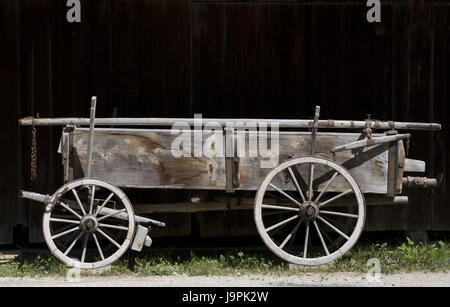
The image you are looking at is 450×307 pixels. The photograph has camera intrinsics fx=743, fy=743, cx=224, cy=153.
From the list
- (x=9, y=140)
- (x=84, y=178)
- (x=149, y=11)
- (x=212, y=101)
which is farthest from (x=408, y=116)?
(x=9, y=140)

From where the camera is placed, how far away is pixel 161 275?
6.82m

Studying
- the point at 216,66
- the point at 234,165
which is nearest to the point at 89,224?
the point at 234,165

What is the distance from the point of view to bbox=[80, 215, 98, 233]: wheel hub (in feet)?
21.8

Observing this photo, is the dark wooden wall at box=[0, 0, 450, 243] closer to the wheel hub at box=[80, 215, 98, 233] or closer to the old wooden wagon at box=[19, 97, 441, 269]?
the old wooden wagon at box=[19, 97, 441, 269]

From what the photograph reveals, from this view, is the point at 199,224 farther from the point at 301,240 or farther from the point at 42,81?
the point at 42,81

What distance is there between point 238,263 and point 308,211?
3.09ft

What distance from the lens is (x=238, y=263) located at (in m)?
7.15

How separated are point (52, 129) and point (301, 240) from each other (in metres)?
2.93

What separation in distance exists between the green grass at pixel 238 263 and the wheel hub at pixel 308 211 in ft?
1.64

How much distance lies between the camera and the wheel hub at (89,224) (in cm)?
664

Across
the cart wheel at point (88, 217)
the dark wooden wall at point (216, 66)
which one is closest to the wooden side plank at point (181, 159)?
the cart wheel at point (88, 217)

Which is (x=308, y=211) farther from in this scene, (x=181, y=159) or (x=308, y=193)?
(x=181, y=159)

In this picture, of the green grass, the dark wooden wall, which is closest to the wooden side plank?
the green grass

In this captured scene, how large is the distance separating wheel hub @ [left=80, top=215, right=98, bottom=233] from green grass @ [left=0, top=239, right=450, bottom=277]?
42cm
